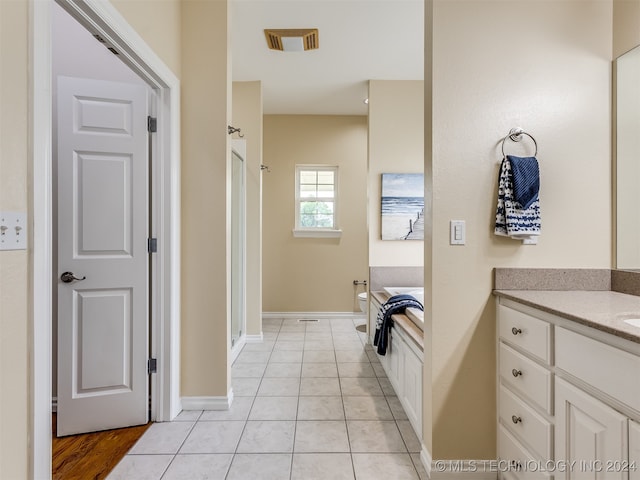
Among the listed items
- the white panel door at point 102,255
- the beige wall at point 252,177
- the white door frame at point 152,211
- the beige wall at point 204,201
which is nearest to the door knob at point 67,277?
the white panel door at point 102,255

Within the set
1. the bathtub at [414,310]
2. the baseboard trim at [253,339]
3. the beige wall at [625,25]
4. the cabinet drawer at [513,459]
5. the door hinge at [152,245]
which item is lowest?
the baseboard trim at [253,339]

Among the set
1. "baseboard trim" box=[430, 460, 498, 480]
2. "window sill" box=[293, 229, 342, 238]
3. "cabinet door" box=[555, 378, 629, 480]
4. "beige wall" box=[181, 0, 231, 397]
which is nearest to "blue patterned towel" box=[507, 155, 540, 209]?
"cabinet door" box=[555, 378, 629, 480]

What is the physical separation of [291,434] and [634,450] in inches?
62.5

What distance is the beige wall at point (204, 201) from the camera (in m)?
2.26

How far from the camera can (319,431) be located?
2.03m

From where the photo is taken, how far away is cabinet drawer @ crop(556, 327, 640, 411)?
3.10 feet

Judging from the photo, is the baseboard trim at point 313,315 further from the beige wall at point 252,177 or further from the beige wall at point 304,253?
the beige wall at point 252,177

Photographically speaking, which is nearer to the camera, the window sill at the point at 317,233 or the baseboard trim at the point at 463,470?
the baseboard trim at the point at 463,470

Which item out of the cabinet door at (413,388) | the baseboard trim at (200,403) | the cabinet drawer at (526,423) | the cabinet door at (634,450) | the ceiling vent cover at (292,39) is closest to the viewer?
the cabinet door at (634,450)

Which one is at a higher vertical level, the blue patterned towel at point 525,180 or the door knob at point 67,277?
the blue patterned towel at point 525,180

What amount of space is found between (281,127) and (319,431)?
402 centimetres

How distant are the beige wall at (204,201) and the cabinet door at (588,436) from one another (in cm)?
184

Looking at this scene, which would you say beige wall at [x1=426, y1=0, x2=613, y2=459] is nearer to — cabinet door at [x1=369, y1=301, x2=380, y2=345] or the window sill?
cabinet door at [x1=369, y1=301, x2=380, y2=345]

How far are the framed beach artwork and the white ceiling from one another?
1107 mm
